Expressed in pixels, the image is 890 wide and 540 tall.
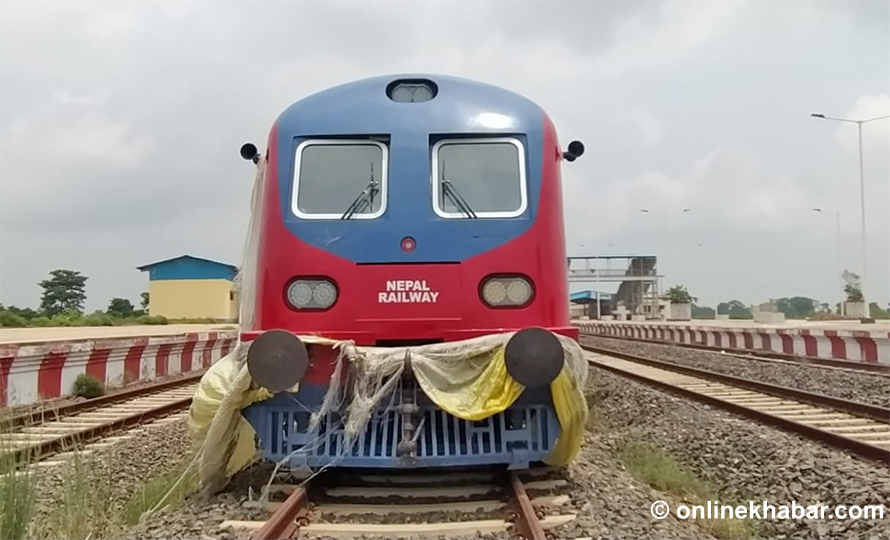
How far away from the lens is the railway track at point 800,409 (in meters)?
7.57

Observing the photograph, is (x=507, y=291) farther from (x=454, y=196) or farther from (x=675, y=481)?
(x=675, y=481)

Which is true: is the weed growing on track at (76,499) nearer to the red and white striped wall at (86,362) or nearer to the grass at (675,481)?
the grass at (675,481)

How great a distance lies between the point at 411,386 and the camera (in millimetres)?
5273

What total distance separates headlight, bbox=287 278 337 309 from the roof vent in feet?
5.12

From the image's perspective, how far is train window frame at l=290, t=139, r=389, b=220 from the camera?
5.82 m

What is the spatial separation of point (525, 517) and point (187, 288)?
55.6 meters

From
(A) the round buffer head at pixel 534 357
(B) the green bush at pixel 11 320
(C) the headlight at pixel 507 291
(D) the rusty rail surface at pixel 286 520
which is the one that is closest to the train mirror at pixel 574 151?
(C) the headlight at pixel 507 291

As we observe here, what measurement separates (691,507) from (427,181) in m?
2.87

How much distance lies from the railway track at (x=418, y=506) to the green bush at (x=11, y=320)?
43010 mm

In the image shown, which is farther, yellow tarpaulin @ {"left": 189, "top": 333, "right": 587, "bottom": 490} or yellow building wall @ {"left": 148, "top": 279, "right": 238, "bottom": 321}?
yellow building wall @ {"left": 148, "top": 279, "right": 238, "bottom": 321}

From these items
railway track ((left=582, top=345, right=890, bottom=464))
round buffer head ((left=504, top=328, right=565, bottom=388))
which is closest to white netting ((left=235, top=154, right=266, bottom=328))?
round buffer head ((left=504, top=328, right=565, bottom=388))

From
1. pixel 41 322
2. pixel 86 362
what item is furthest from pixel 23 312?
pixel 86 362

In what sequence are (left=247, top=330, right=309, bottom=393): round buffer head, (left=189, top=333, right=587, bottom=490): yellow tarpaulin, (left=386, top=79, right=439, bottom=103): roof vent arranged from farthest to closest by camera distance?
(left=386, top=79, right=439, bottom=103): roof vent < (left=189, top=333, right=587, bottom=490): yellow tarpaulin < (left=247, top=330, right=309, bottom=393): round buffer head

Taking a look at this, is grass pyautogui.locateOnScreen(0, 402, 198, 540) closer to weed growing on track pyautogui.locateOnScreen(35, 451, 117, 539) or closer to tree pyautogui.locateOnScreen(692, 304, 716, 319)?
weed growing on track pyautogui.locateOnScreen(35, 451, 117, 539)
